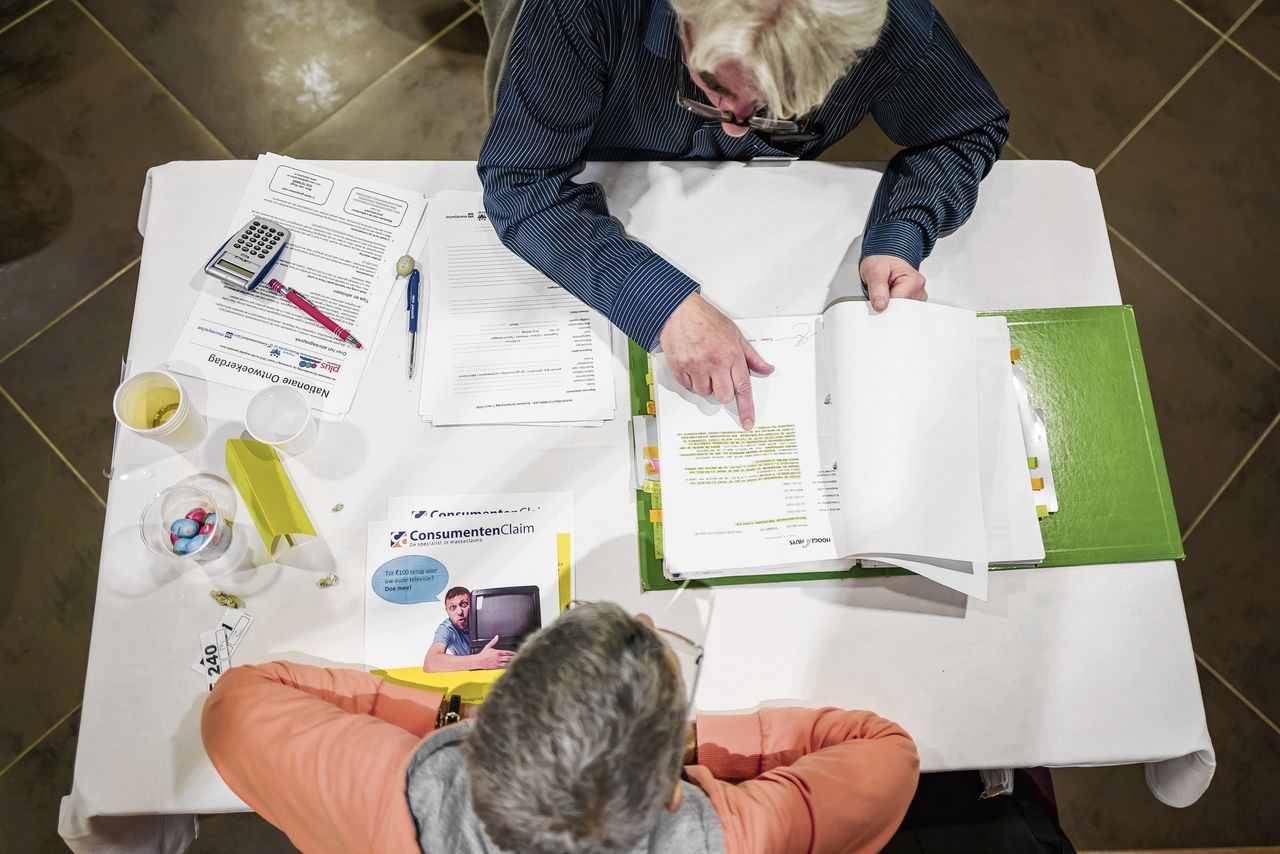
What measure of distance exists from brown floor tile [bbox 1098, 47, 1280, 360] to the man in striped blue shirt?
3.95 ft

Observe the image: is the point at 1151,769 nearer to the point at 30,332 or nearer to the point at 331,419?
the point at 331,419

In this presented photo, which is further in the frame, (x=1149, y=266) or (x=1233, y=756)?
(x=1149, y=266)

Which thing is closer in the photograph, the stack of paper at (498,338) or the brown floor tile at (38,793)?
the stack of paper at (498,338)

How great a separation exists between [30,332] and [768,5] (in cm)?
191

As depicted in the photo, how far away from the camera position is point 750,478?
102cm

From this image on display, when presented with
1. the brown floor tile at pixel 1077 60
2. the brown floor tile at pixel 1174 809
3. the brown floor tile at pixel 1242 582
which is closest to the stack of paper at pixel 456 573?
the brown floor tile at pixel 1174 809

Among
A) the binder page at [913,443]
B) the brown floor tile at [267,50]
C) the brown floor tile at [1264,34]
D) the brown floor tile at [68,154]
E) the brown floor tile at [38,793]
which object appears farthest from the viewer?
the brown floor tile at [1264,34]

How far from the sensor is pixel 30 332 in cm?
186

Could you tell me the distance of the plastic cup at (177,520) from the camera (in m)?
0.98

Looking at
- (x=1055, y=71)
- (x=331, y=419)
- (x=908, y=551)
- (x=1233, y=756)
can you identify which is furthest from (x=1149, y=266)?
(x=331, y=419)

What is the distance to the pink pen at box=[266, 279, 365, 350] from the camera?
1.09 meters

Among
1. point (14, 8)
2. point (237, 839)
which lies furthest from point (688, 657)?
point (14, 8)

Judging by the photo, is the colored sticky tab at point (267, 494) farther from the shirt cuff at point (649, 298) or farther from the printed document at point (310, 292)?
the shirt cuff at point (649, 298)

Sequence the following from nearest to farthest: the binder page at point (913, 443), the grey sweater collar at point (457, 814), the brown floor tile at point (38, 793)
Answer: the grey sweater collar at point (457, 814) → the binder page at point (913, 443) → the brown floor tile at point (38, 793)
